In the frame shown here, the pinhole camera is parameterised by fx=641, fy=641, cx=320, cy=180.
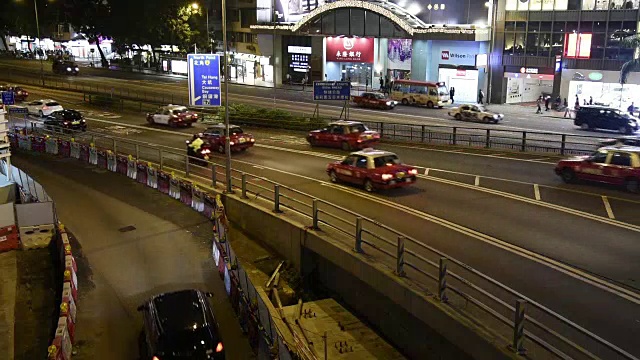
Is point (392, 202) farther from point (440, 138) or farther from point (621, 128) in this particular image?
point (621, 128)

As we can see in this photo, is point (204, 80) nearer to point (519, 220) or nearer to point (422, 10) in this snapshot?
point (519, 220)

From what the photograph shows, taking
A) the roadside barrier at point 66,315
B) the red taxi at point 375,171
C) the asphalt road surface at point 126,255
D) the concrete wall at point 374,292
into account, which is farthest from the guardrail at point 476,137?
the roadside barrier at point 66,315

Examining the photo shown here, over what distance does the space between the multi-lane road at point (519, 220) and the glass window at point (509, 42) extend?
94.5 feet

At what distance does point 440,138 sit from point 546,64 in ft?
79.0

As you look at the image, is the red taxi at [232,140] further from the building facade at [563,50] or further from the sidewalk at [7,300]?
the building facade at [563,50]

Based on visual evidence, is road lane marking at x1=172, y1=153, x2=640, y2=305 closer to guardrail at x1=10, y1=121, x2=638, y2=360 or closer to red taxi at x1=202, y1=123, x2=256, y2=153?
guardrail at x1=10, y1=121, x2=638, y2=360

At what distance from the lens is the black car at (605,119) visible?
Answer: 39094 millimetres

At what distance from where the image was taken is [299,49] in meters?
74.5

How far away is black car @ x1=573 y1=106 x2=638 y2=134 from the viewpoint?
39.1m

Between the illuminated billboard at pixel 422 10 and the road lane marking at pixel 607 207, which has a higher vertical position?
the illuminated billboard at pixel 422 10

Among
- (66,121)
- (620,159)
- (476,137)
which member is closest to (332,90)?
(476,137)

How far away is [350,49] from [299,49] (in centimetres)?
741

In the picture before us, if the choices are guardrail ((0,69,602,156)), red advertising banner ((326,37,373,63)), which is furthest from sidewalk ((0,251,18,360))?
red advertising banner ((326,37,373,63))

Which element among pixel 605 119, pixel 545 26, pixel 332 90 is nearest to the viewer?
pixel 332 90
